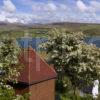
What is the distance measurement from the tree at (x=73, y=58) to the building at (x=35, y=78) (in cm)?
104

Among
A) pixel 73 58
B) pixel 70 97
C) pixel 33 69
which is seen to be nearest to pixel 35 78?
pixel 33 69

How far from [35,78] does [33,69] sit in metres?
1.11

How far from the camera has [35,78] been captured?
28.5m

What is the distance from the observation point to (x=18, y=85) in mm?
27828

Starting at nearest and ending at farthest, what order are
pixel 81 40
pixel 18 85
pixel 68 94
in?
pixel 18 85, pixel 81 40, pixel 68 94

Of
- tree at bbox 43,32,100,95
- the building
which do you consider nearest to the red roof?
the building

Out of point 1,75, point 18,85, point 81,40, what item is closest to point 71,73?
point 81,40

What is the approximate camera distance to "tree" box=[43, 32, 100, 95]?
30.3 m

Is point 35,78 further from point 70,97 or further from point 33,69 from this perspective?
point 70,97

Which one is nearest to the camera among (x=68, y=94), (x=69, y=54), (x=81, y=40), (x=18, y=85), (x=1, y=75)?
(x=1, y=75)

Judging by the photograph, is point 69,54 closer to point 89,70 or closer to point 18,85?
point 89,70

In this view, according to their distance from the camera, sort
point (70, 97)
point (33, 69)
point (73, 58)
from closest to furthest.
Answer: point (33, 69)
point (73, 58)
point (70, 97)

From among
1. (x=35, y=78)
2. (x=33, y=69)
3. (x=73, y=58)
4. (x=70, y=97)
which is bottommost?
Result: (x=70, y=97)

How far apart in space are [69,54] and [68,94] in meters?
5.99
